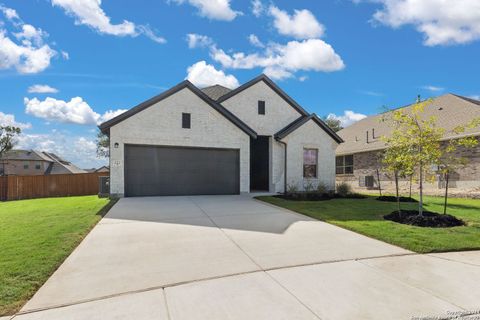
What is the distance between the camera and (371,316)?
2.96m

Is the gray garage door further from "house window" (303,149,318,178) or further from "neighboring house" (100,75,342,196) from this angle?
"house window" (303,149,318,178)

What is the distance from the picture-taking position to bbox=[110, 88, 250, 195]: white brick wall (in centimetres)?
1289

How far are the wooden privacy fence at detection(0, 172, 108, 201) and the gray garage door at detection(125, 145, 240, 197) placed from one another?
23.0 feet

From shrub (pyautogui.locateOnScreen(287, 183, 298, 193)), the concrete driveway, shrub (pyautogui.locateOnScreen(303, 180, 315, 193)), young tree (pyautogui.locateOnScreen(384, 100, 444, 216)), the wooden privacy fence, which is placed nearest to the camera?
the concrete driveway

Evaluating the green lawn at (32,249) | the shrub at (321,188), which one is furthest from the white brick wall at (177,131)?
the green lawn at (32,249)

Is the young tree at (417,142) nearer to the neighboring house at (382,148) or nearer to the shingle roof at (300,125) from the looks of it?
the neighboring house at (382,148)

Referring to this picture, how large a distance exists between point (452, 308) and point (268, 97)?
1443 cm

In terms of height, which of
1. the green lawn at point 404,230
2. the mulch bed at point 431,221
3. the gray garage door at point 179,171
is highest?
the gray garage door at point 179,171

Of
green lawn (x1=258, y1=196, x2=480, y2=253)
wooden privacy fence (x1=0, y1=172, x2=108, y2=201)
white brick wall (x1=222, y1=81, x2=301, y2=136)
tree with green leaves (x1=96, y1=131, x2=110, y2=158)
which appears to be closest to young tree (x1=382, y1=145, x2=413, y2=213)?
green lawn (x1=258, y1=196, x2=480, y2=253)

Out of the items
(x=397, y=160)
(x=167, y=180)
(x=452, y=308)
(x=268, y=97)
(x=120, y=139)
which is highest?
(x=268, y=97)

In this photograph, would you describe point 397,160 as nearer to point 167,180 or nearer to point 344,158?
point 167,180

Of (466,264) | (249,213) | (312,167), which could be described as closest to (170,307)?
(466,264)

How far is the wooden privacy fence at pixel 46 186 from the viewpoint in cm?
1847

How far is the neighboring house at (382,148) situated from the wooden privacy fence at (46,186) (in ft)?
59.0
